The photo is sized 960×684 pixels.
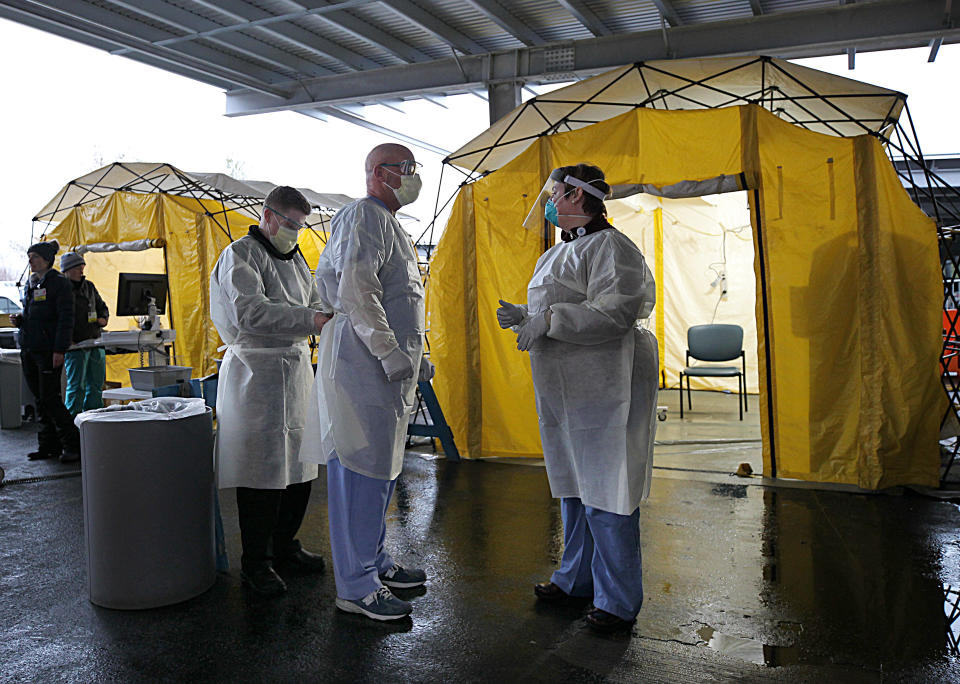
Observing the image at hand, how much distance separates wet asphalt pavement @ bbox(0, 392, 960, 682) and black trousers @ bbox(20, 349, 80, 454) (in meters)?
1.55

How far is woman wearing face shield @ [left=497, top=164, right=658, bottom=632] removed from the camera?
244 centimetres

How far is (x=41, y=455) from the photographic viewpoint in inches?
218

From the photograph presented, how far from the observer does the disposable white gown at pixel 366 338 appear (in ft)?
8.03

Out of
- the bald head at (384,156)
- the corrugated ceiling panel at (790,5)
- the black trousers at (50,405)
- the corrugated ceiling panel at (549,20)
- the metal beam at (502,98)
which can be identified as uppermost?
the corrugated ceiling panel at (549,20)

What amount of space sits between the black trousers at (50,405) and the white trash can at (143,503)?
318 centimetres

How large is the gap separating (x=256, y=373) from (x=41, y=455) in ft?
12.5

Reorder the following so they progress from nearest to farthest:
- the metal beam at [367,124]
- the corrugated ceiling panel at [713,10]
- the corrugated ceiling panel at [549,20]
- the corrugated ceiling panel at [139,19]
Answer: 1. the corrugated ceiling panel at [713,10]
2. the corrugated ceiling panel at [139,19]
3. the corrugated ceiling panel at [549,20]
4. the metal beam at [367,124]

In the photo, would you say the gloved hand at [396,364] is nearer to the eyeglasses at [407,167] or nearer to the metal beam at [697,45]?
the eyeglasses at [407,167]

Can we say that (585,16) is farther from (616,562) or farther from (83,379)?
(616,562)

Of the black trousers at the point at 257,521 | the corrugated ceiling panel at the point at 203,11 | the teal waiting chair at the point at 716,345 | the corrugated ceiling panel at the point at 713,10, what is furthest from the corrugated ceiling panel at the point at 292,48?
the black trousers at the point at 257,521

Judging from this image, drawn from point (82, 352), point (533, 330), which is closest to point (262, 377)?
point (533, 330)

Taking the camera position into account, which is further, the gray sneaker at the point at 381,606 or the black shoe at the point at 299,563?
the black shoe at the point at 299,563

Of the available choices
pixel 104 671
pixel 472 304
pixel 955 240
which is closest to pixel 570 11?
pixel 472 304

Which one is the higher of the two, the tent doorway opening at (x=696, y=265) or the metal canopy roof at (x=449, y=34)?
the metal canopy roof at (x=449, y=34)
